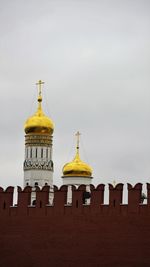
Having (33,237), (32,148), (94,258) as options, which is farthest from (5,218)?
(32,148)

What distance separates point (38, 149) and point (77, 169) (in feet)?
7.59

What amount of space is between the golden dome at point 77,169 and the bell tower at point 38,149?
0.85 meters

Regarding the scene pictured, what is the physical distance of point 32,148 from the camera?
46.1 meters

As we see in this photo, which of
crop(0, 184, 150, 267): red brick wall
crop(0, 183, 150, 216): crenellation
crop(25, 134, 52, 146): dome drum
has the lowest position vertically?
crop(0, 184, 150, 267): red brick wall

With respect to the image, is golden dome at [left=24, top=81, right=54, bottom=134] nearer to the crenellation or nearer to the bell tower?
the bell tower

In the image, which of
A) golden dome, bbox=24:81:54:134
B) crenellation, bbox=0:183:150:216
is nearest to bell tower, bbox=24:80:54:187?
golden dome, bbox=24:81:54:134

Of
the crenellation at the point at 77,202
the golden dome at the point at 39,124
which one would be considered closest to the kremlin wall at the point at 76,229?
the crenellation at the point at 77,202

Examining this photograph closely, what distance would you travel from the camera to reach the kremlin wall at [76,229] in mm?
25094

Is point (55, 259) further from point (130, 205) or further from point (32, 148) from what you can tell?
point (32, 148)

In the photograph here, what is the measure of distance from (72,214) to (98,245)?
1137 mm

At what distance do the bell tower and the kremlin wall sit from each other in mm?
18343

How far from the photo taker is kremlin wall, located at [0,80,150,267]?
25.1 meters

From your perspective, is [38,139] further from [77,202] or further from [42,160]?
[77,202]

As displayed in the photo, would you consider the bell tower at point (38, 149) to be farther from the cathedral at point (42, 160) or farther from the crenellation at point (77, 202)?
the crenellation at point (77, 202)
